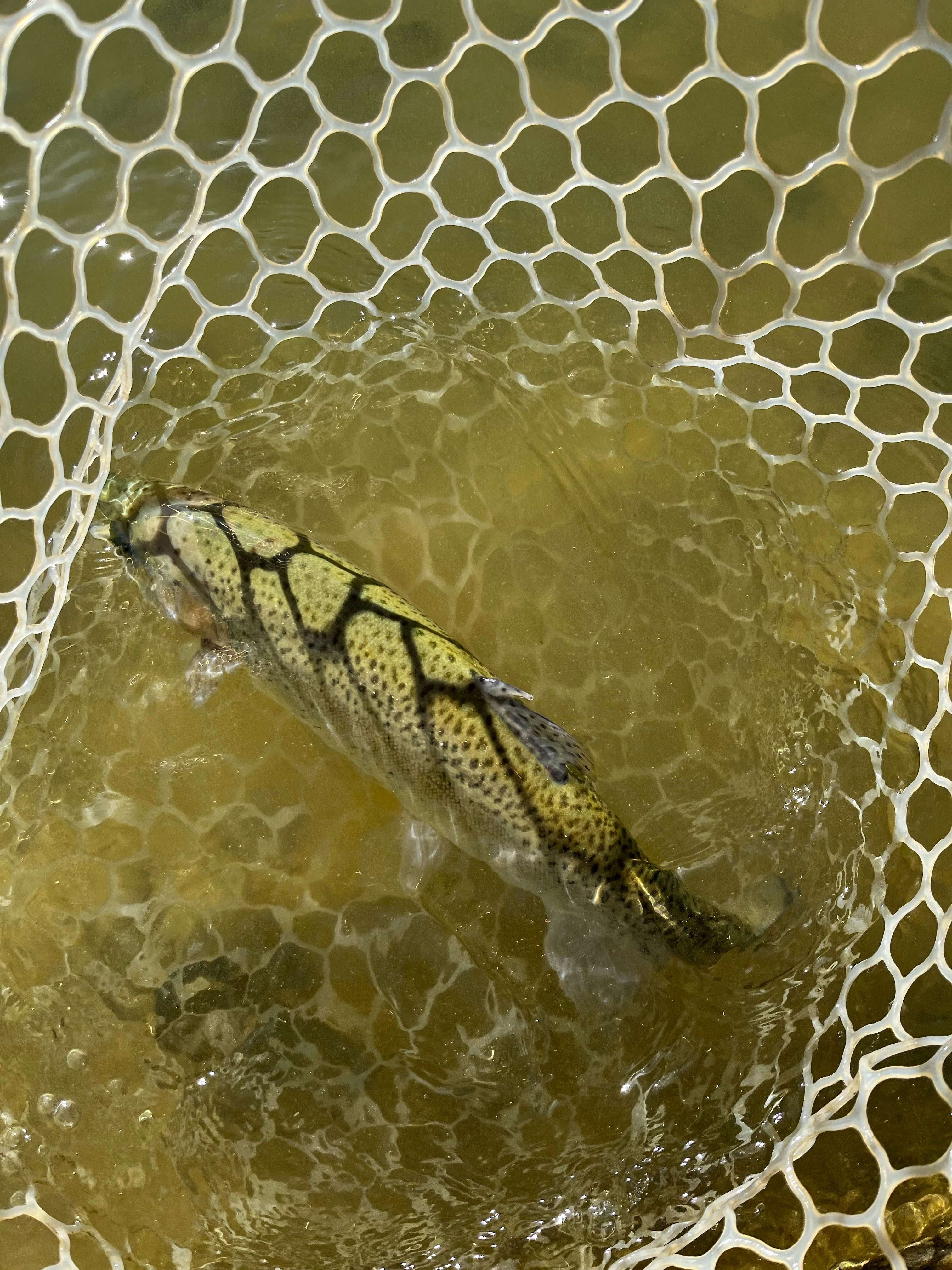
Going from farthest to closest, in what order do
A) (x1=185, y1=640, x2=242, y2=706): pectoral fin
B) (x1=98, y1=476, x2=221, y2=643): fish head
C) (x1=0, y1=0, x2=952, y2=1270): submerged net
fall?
(x1=0, y1=0, x2=952, y2=1270): submerged net → (x1=185, y1=640, x2=242, y2=706): pectoral fin → (x1=98, y1=476, x2=221, y2=643): fish head

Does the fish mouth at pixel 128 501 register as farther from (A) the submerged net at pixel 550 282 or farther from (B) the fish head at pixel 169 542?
(A) the submerged net at pixel 550 282

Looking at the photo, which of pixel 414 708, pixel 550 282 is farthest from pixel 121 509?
pixel 550 282

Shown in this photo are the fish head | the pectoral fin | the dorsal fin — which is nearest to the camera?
the dorsal fin

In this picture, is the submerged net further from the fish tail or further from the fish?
the fish tail

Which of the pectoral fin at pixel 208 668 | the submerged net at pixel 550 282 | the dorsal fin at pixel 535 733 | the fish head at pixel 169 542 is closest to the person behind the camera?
the dorsal fin at pixel 535 733

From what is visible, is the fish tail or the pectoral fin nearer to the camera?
the fish tail

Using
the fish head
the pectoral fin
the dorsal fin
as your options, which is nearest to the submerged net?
the fish head

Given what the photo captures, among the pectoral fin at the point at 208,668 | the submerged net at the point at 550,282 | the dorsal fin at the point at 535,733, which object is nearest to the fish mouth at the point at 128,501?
the submerged net at the point at 550,282

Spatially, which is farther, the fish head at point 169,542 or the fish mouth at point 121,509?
the fish mouth at point 121,509

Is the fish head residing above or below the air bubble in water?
above
